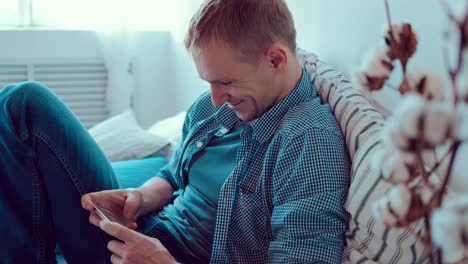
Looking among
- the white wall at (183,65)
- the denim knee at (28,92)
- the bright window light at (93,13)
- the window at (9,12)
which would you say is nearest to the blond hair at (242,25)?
the denim knee at (28,92)

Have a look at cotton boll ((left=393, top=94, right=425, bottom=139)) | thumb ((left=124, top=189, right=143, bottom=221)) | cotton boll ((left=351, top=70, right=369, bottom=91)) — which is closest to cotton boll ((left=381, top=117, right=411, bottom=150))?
cotton boll ((left=393, top=94, right=425, bottom=139))

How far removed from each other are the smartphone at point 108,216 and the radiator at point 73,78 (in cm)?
173

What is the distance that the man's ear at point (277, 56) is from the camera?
1397 millimetres

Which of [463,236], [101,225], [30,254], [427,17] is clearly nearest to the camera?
[463,236]

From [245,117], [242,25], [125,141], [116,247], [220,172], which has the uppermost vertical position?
[242,25]

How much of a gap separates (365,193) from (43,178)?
0.71 m

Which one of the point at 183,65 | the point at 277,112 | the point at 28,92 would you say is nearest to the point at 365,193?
the point at 277,112

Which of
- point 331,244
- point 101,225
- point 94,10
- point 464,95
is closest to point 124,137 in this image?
point 94,10

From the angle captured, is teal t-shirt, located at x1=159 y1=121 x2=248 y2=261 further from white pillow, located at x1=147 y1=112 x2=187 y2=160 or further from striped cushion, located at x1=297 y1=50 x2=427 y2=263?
white pillow, located at x1=147 y1=112 x2=187 y2=160

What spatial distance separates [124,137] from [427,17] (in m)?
1.42

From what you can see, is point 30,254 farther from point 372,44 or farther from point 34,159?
point 372,44

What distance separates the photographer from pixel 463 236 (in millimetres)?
534

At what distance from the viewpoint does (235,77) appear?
4.60 feet

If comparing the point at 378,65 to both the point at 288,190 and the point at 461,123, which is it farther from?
the point at 288,190
